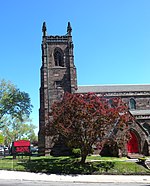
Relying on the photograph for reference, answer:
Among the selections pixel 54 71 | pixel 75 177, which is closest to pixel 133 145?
pixel 75 177

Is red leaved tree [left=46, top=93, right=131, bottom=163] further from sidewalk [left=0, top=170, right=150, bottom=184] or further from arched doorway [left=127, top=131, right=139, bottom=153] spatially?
arched doorway [left=127, top=131, right=139, bottom=153]

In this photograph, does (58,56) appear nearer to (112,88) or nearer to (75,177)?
(112,88)

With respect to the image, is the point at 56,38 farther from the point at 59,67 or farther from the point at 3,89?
the point at 3,89

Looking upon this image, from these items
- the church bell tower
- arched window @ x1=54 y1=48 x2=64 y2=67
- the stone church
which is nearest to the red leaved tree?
the stone church

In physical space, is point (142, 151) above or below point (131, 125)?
below

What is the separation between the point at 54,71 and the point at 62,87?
3.34 m

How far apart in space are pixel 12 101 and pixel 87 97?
25.4 m

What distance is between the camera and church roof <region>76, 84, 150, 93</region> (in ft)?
131

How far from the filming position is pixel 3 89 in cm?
4441

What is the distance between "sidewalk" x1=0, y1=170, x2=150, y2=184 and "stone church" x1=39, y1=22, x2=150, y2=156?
13.8m

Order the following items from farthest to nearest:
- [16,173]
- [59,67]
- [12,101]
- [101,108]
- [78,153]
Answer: [12,101], [59,67], [78,153], [101,108], [16,173]

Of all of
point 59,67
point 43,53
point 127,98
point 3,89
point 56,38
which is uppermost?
point 56,38

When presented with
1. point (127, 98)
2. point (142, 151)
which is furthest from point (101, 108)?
point (127, 98)

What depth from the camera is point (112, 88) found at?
41.7m
